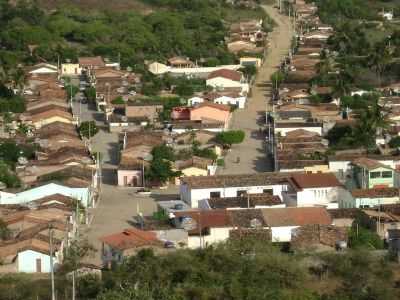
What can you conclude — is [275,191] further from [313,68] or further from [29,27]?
[29,27]

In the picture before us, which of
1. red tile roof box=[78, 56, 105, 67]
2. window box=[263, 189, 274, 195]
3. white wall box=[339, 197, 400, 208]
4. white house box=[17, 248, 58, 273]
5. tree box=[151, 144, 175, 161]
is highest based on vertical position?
red tile roof box=[78, 56, 105, 67]

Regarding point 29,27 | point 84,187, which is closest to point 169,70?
point 29,27

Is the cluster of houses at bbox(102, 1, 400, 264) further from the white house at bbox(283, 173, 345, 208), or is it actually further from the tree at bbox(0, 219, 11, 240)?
the tree at bbox(0, 219, 11, 240)

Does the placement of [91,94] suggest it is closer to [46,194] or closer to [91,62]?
[91,62]

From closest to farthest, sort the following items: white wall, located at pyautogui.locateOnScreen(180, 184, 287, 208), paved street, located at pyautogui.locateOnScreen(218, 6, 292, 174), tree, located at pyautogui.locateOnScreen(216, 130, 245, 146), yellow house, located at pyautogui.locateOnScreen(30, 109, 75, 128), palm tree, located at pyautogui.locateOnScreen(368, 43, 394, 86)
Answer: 1. white wall, located at pyautogui.locateOnScreen(180, 184, 287, 208)
2. paved street, located at pyautogui.locateOnScreen(218, 6, 292, 174)
3. tree, located at pyautogui.locateOnScreen(216, 130, 245, 146)
4. yellow house, located at pyautogui.locateOnScreen(30, 109, 75, 128)
5. palm tree, located at pyautogui.locateOnScreen(368, 43, 394, 86)

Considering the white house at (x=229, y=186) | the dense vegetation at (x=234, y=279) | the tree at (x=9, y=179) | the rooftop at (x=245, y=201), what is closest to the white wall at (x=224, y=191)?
the white house at (x=229, y=186)

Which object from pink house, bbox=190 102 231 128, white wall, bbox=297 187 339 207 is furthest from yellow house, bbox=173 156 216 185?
pink house, bbox=190 102 231 128

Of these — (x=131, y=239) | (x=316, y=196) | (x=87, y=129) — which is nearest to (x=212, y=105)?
(x=87, y=129)
